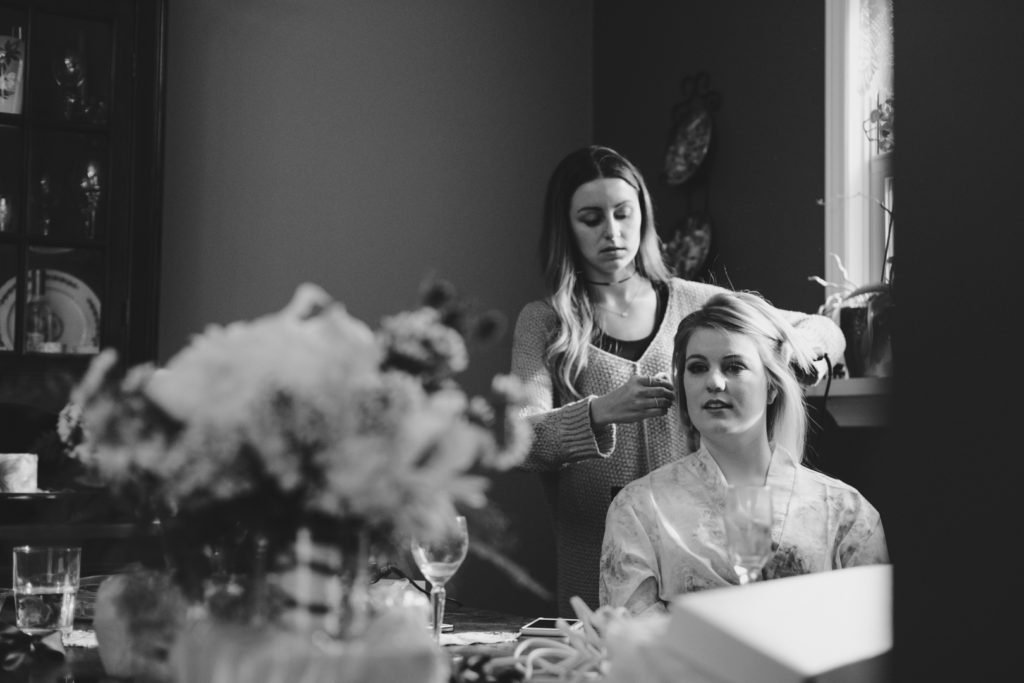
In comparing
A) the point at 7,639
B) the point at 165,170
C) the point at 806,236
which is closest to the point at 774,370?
the point at 806,236

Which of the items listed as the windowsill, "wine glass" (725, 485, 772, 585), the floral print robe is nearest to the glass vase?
"wine glass" (725, 485, 772, 585)

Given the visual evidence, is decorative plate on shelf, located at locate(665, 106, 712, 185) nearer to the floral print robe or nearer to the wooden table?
the floral print robe

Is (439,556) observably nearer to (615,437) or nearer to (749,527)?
(749,527)

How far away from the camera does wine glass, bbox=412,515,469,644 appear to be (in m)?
1.46

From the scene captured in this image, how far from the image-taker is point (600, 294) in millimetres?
2447

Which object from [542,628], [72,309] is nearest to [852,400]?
[542,628]

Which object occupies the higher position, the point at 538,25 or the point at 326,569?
the point at 538,25

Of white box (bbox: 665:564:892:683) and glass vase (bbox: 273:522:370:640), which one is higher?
glass vase (bbox: 273:522:370:640)

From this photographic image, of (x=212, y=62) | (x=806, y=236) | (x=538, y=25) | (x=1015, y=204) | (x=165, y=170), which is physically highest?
(x=538, y=25)

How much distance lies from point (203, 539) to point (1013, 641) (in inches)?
21.1

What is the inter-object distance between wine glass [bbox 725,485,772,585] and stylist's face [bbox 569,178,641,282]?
1.09 meters

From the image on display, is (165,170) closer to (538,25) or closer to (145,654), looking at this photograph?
(538,25)

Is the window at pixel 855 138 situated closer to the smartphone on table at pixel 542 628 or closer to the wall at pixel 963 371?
the smartphone on table at pixel 542 628

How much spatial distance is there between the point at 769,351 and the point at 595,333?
1.47 feet
